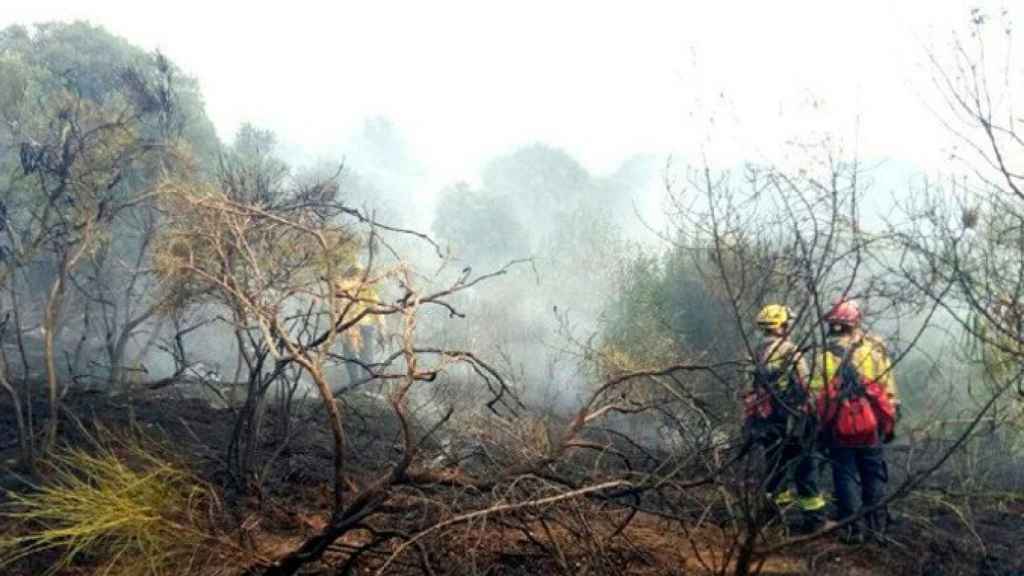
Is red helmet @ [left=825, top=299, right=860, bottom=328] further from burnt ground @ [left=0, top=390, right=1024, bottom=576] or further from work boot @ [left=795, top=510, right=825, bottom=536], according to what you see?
work boot @ [left=795, top=510, right=825, bottom=536]

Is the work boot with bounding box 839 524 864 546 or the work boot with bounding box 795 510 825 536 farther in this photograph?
the work boot with bounding box 795 510 825 536

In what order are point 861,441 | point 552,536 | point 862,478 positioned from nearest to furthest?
point 552,536, point 861,441, point 862,478

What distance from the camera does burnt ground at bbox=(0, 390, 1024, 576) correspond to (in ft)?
13.6

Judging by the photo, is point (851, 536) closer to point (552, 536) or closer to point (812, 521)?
point (812, 521)

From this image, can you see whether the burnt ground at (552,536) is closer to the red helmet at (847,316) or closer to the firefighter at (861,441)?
the firefighter at (861,441)

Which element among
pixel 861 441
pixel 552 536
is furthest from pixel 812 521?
pixel 552 536

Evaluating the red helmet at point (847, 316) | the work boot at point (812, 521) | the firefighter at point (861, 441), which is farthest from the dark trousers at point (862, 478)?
the red helmet at point (847, 316)

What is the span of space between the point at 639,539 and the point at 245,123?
26516mm

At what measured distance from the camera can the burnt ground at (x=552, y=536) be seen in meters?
4.16

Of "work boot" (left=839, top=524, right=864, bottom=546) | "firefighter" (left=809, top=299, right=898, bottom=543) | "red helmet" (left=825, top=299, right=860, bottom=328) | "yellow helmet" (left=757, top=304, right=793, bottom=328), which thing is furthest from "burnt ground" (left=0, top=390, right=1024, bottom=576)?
"yellow helmet" (left=757, top=304, right=793, bottom=328)

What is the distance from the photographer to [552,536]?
3266 millimetres

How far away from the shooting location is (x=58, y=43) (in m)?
24.9

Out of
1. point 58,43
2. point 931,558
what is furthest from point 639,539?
point 58,43

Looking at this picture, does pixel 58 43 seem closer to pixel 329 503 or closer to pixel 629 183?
Result: pixel 329 503
